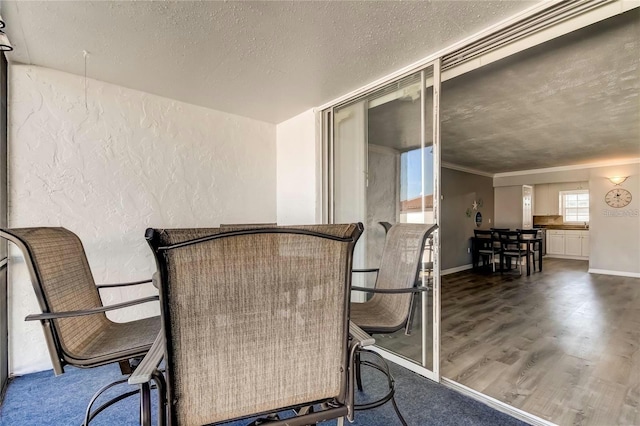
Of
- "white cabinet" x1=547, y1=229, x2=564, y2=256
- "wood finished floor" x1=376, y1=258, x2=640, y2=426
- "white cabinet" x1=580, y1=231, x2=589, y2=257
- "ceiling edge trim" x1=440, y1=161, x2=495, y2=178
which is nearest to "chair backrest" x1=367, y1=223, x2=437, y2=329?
"wood finished floor" x1=376, y1=258, x2=640, y2=426

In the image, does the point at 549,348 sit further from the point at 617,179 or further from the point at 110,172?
the point at 617,179

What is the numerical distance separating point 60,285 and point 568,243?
11.0 metres

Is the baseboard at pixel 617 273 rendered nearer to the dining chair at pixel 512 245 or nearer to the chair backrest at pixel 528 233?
the chair backrest at pixel 528 233

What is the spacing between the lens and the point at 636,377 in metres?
2.17

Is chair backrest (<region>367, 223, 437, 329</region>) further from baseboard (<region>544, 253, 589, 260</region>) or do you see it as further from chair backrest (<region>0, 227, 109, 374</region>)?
baseboard (<region>544, 253, 589, 260</region>)

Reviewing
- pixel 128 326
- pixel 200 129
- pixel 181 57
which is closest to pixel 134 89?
pixel 200 129

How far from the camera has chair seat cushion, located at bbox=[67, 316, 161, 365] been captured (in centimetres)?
130

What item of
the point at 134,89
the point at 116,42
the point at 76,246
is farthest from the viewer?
the point at 134,89

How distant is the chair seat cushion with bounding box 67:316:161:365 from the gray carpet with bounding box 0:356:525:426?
21.9 inches

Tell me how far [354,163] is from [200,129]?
5.24 ft

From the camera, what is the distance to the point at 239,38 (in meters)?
1.90

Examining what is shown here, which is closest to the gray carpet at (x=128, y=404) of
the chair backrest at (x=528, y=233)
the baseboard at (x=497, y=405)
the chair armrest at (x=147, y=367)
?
the baseboard at (x=497, y=405)

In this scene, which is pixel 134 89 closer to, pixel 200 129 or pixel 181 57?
pixel 200 129

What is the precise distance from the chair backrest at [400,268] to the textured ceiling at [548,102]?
895mm
